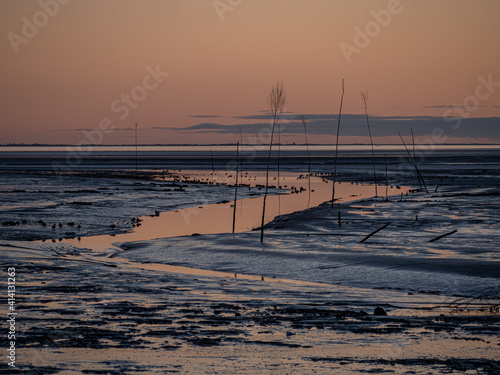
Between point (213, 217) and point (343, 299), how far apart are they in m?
16.7

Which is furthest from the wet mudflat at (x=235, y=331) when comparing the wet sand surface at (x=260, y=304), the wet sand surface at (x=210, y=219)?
the wet sand surface at (x=210, y=219)

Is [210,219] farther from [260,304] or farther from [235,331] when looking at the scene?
[235,331]

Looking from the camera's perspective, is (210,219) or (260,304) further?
(210,219)

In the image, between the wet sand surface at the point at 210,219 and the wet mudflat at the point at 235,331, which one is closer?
the wet mudflat at the point at 235,331

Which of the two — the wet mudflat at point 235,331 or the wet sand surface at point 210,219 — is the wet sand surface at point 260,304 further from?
the wet sand surface at point 210,219

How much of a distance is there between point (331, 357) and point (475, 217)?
17742 mm

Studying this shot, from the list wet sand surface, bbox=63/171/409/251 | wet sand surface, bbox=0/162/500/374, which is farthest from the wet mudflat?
wet sand surface, bbox=63/171/409/251

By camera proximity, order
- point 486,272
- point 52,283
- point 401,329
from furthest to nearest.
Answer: point 486,272, point 52,283, point 401,329

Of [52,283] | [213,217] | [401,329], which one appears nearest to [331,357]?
[401,329]

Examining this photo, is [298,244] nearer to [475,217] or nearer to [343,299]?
[343,299]

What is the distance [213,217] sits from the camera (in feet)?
87.1

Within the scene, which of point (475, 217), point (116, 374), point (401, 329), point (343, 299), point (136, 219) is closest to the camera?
point (116, 374)

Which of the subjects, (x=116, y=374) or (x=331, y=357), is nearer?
(x=116, y=374)

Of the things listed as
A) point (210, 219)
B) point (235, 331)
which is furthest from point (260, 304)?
point (210, 219)
